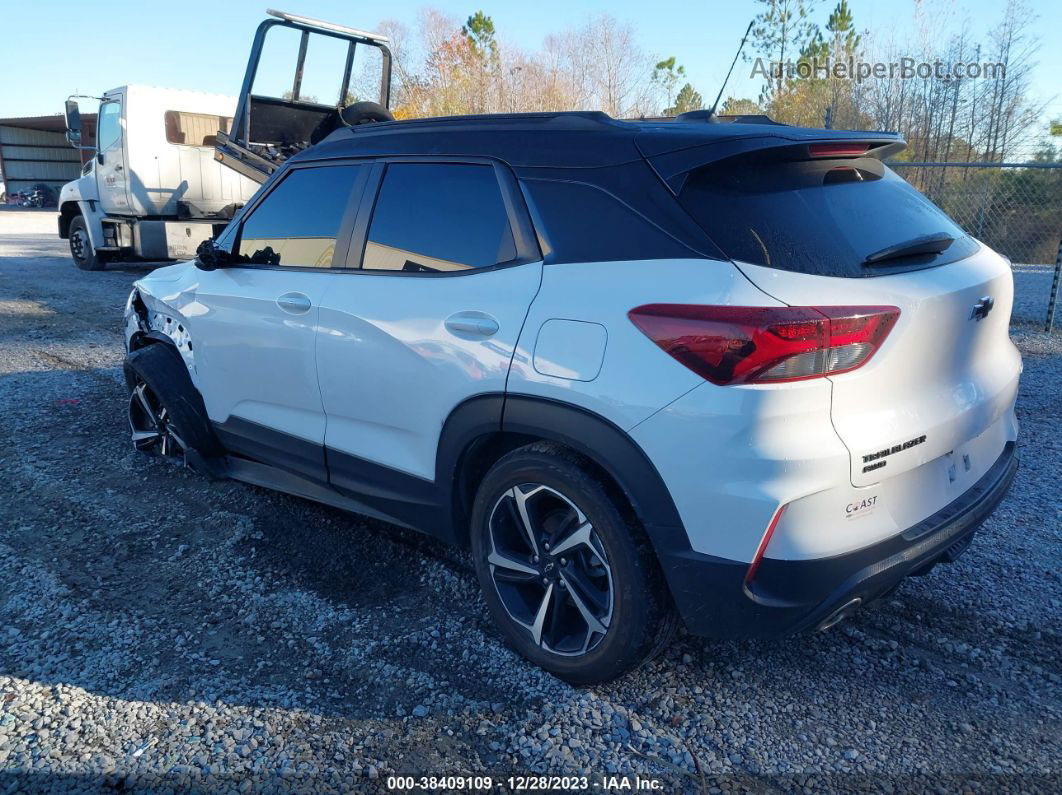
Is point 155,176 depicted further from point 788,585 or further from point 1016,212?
point 1016,212

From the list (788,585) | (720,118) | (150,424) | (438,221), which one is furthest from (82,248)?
(788,585)

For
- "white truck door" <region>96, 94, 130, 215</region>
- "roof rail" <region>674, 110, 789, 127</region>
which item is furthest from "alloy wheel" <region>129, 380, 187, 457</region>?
"white truck door" <region>96, 94, 130, 215</region>

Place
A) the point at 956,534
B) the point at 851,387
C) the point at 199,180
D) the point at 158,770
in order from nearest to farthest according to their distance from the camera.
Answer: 1. the point at 851,387
2. the point at 158,770
3. the point at 956,534
4. the point at 199,180

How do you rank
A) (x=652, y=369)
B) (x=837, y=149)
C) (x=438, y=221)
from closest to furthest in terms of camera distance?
(x=652, y=369) < (x=837, y=149) < (x=438, y=221)

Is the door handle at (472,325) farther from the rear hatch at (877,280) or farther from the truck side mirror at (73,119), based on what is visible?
the truck side mirror at (73,119)

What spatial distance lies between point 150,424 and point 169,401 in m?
0.71

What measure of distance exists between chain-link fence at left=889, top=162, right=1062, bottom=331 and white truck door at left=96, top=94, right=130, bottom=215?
478 inches

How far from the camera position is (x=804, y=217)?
2.39 m

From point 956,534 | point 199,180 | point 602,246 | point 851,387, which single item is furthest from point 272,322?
point 199,180

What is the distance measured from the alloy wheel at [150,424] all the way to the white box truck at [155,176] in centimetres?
848

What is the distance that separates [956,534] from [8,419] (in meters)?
5.88

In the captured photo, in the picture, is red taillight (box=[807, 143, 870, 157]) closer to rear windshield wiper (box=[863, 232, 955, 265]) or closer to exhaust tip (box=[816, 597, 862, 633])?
rear windshield wiper (box=[863, 232, 955, 265])

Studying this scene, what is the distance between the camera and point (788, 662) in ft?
9.32

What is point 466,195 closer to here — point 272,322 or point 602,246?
point 602,246
